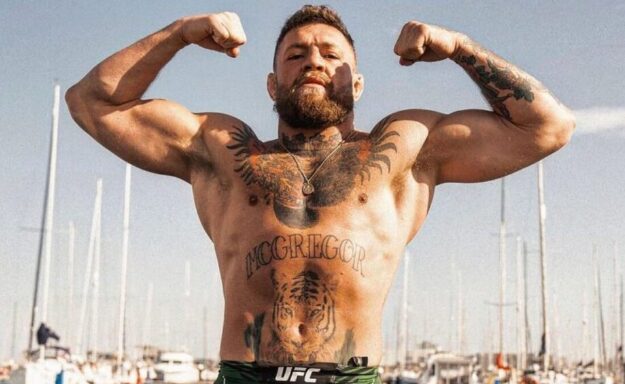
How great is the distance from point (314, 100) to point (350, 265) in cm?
86

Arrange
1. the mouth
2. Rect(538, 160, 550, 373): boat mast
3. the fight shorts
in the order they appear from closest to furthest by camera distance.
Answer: the fight shorts → the mouth → Rect(538, 160, 550, 373): boat mast

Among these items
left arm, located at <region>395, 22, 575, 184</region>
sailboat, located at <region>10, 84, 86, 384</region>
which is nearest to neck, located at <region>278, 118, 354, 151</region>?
left arm, located at <region>395, 22, 575, 184</region>

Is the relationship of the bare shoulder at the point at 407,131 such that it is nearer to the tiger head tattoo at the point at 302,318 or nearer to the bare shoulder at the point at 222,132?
the bare shoulder at the point at 222,132

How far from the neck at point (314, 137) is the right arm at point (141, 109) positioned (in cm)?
43

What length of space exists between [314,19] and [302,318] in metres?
1.62

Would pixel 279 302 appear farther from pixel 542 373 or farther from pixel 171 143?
pixel 542 373

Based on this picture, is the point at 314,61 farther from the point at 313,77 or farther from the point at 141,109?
the point at 141,109

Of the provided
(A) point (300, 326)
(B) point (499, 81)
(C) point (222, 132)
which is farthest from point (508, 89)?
(A) point (300, 326)

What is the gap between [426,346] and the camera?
198 feet

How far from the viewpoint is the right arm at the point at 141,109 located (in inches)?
172

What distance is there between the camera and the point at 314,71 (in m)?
4.22

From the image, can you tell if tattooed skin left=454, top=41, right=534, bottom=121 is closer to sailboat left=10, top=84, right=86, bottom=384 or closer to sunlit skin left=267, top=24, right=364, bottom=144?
sunlit skin left=267, top=24, right=364, bottom=144

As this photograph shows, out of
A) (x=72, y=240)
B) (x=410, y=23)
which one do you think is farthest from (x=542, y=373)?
(x=410, y=23)

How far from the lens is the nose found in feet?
13.9
